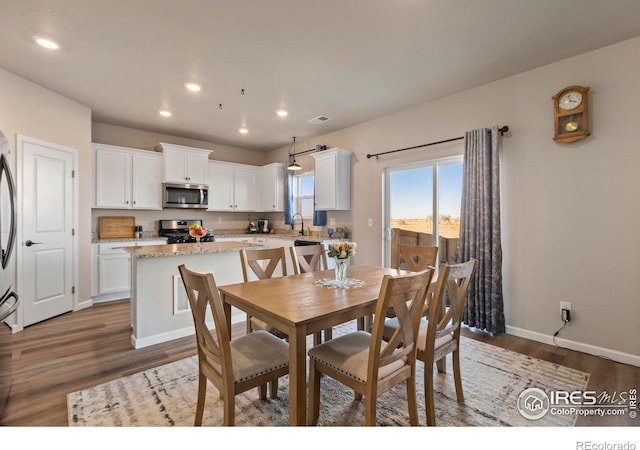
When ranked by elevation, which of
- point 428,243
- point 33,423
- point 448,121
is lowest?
point 33,423

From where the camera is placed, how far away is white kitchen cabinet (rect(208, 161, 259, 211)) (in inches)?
226

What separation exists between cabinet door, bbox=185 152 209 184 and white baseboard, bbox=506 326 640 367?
5010 mm

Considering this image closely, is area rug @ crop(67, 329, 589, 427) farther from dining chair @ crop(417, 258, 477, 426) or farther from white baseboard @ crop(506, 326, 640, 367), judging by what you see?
white baseboard @ crop(506, 326, 640, 367)

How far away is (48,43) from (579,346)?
17.7ft

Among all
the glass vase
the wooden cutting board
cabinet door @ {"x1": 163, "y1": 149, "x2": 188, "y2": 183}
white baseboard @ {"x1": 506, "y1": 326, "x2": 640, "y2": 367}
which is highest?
cabinet door @ {"x1": 163, "y1": 149, "x2": 188, "y2": 183}

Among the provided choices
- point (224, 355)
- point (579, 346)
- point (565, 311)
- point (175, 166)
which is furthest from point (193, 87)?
point (579, 346)

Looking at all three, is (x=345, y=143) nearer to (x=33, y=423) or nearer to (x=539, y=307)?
(x=539, y=307)

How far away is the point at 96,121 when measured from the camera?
182 inches

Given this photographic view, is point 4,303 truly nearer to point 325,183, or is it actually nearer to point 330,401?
point 330,401

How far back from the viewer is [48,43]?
2.60 metres

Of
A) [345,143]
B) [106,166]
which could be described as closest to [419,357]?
[345,143]

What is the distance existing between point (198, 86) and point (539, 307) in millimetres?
4271

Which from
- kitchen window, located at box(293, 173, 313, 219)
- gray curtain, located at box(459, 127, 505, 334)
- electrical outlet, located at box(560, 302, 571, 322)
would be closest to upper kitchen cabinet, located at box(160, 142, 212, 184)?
kitchen window, located at box(293, 173, 313, 219)

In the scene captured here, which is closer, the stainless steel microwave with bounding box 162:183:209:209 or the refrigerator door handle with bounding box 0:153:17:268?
the refrigerator door handle with bounding box 0:153:17:268
